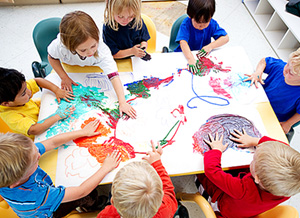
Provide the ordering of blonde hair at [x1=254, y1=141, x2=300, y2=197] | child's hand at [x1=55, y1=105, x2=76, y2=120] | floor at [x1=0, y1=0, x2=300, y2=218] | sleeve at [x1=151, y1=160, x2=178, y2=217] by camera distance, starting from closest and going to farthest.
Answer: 1. blonde hair at [x1=254, y1=141, x2=300, y2=197]
2. sleeve at [x1=151, y1=160, x2=178, y2=217]
3. child's hand at [x1=55, y1=105, x2=76, y2=120]
4. floor at [x1=0, y1=0, x2=300, y2=218]

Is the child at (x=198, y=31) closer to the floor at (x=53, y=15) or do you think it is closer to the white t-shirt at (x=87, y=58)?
the white t-shirt at (x=87, y=58)

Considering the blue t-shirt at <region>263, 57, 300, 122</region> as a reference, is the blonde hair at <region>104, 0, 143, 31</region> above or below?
above

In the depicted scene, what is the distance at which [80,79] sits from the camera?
60.6 inches

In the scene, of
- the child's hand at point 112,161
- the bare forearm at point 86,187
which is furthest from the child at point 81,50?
the bare forearm at point 86,187

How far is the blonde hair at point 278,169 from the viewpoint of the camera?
39.9 inches

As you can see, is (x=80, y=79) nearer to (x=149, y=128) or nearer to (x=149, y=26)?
(x=149, y=128)

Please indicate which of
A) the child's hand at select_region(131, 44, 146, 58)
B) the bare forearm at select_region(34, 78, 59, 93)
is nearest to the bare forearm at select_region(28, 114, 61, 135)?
the bare forearm at select_region(34, 78, 59, 93)

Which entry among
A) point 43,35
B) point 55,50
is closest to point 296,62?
point 55,50

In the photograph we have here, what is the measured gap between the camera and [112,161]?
1207mm

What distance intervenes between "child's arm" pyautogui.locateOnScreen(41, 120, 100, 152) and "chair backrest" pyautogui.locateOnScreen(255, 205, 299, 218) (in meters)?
1.02

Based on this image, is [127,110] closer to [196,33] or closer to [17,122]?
[17,122]

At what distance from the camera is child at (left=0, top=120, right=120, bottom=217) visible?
0.96 meters

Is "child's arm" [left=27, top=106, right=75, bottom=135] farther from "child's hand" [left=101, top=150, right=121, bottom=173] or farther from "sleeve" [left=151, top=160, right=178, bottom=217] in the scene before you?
"sleeve" [left=151, top=160, right=178, bottom=217]

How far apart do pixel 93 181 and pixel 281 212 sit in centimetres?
94
